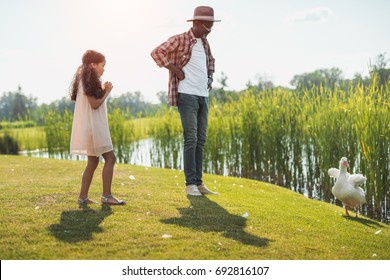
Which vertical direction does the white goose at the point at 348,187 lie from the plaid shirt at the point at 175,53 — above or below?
below

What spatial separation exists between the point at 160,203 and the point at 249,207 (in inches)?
29.3

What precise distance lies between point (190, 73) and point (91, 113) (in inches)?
39.6

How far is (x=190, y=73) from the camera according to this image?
4.61m

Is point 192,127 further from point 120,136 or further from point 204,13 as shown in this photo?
point 120,136

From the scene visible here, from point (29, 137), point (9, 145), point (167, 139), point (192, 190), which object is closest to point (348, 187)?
point (192, 190)

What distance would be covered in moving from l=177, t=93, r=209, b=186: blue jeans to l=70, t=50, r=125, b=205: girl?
2.44 ft

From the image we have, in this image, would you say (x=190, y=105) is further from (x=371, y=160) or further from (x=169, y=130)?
(x=169, y=130)

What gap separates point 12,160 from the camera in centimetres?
803

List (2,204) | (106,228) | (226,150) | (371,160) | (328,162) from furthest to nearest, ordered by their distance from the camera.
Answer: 1. (226,150)
2. (328,162)
3. (371,160)
4. (2,204)
5. (106,228)

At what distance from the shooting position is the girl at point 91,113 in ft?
12.9

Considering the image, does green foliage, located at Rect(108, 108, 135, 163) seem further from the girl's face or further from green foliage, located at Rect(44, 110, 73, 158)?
→ the girl's face

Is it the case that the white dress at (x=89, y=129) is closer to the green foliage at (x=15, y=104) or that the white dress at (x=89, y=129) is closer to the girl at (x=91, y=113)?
the girl at (x=91, y=113)

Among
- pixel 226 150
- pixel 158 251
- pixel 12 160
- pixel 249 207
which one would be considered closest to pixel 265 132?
pixel 226 150

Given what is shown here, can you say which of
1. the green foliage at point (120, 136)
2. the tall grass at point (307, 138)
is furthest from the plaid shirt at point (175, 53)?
the green foliage at point (120, 136)
